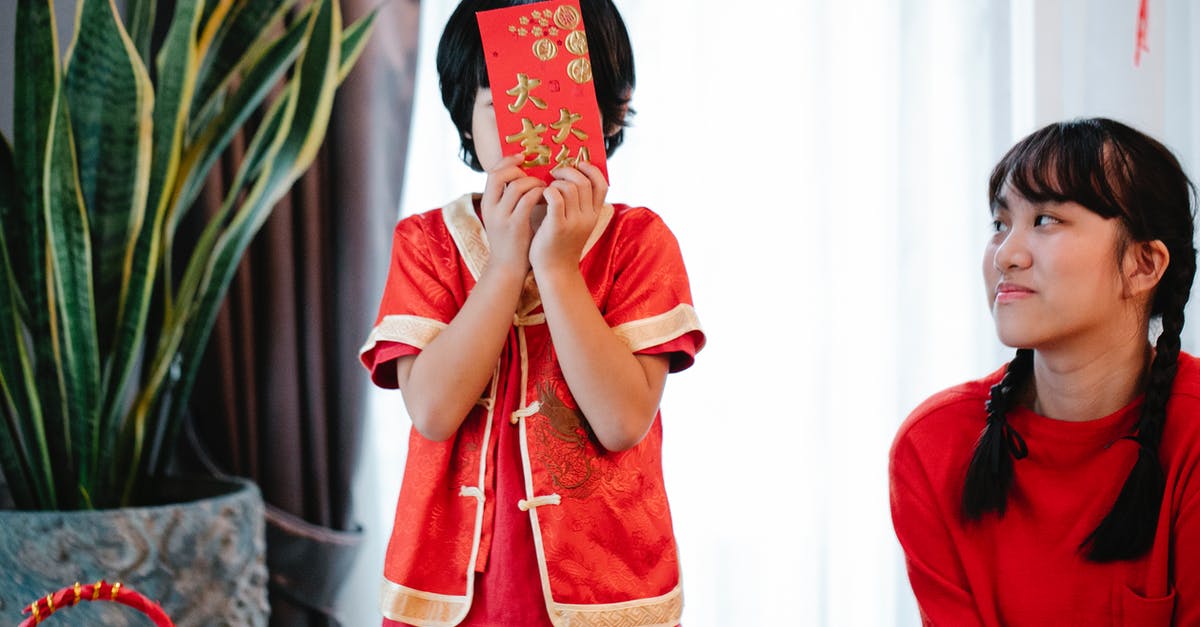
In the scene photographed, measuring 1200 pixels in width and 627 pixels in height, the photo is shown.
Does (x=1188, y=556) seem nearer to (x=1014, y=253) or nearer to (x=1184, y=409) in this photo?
(x=1184, y=409)

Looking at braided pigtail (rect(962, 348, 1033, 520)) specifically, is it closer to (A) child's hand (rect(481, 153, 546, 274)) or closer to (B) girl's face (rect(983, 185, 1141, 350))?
(B) girl's face (rect(983, 185, 1141, 350))

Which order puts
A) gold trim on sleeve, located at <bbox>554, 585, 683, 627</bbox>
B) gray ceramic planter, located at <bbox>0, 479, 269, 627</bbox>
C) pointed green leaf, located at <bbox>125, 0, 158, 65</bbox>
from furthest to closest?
pointed green leaf, located at <bbox>125, 0, 158, 65</bbox> < gray ceramic planter, located at <bbox>0, 479, 269, 627</bbox> < gold trim on sleeve, located at <bbox>554, 585, 683, 627</bbox>

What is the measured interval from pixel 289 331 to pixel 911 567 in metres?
1.11

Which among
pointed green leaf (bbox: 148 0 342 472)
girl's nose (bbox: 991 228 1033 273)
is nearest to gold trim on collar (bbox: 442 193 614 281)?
girl's nose (bbox: 991 228 1033 273)

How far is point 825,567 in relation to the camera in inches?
81.4

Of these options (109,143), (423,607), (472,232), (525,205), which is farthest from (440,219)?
(109,143)

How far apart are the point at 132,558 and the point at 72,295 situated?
0.36m

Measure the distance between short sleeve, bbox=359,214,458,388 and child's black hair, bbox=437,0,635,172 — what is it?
0.11 meters

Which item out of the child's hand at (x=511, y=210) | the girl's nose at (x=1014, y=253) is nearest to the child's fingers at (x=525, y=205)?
the child's hand at (x=511, y=210)

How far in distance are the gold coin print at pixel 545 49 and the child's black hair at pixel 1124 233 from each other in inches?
21.0

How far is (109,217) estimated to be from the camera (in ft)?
4.55

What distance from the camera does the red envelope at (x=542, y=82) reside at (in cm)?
88

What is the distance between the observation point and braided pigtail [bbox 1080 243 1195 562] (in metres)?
1.01

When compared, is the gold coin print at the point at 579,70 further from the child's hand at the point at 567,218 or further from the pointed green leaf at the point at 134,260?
the pointed green leaf at the point at 134,260
